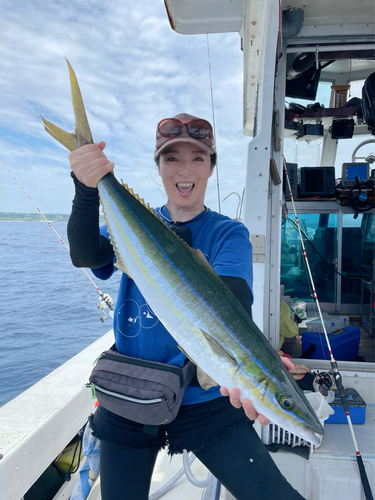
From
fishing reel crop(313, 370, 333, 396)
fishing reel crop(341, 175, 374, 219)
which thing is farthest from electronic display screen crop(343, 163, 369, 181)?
fishing reel crop(313, 370, 333, 396)

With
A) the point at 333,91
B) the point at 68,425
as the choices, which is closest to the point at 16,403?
the point at 68,425

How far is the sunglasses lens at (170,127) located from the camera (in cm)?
164

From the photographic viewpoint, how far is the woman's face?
165 cm

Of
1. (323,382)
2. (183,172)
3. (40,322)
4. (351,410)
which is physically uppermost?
(183,172)

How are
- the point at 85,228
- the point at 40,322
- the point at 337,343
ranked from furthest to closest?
the point at 40,322 → the point at 337,343 → the point at 85,228

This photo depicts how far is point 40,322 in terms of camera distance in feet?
32.1

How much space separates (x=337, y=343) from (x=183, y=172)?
316cm

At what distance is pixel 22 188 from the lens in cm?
433

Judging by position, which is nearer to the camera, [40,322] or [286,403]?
[286,403]

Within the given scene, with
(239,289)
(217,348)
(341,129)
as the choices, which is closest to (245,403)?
(217,348)

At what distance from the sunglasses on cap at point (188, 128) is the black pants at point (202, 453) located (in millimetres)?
1271

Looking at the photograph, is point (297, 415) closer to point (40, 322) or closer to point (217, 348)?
point (217, 348)

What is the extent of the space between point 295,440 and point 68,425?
5.85 feet

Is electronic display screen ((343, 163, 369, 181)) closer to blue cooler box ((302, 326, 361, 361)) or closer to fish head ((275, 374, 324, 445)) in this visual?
blue cooler box ((302, 326, 361, 361))
